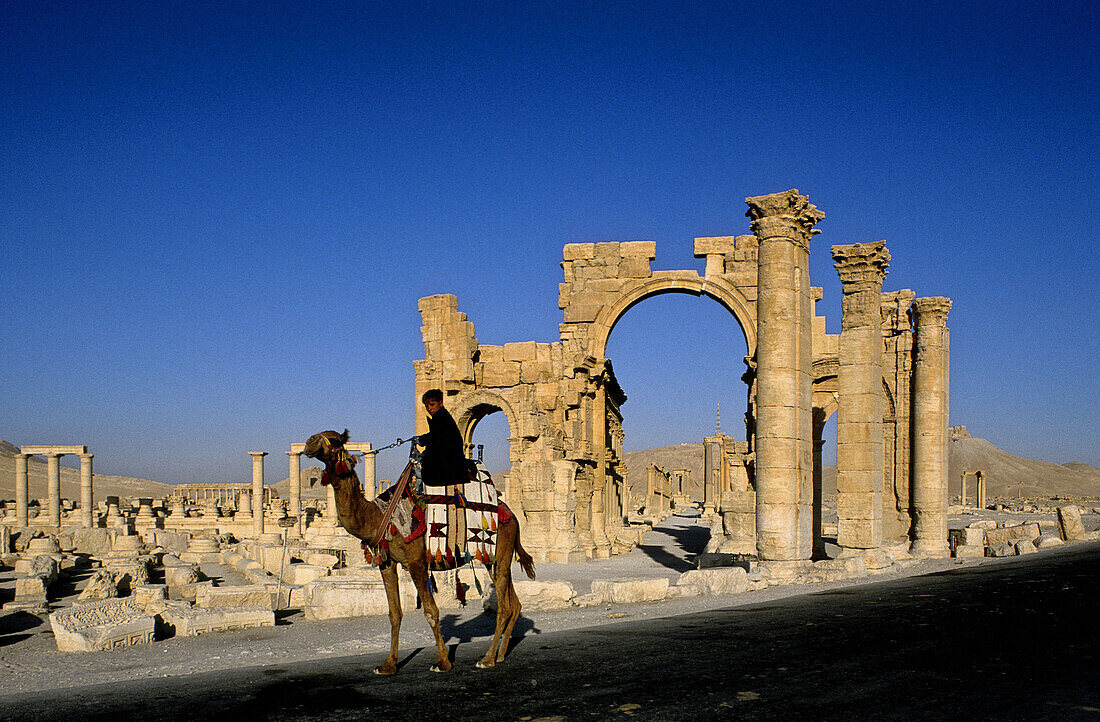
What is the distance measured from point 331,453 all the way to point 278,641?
4.44 m

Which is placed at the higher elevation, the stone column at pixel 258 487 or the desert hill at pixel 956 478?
the stone column at pixel 258 487

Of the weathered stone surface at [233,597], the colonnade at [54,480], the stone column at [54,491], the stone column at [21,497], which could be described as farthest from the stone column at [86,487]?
the weathered stone surface at [233,597]

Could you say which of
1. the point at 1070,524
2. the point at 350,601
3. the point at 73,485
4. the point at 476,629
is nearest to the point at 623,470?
the point at 1070,524

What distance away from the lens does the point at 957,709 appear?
4750mm

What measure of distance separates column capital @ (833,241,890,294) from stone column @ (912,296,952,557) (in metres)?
3.31

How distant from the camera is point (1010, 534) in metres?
20.8

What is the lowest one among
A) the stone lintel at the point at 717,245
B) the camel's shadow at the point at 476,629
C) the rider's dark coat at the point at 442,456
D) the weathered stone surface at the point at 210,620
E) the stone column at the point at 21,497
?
the stone column at the point at 21,497

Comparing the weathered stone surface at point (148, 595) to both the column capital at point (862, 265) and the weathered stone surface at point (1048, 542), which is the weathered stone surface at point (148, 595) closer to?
the column capital at point (862, 265)

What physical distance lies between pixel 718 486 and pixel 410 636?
32299 millimetres

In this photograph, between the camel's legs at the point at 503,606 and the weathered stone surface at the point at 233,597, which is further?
the weathered stone surface at the point at 233,597

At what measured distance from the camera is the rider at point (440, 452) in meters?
7.12

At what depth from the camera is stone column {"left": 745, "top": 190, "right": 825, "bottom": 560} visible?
1345 centimetres

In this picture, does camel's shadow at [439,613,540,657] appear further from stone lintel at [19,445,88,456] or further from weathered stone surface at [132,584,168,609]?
stone lintel at [19,445,88,456]

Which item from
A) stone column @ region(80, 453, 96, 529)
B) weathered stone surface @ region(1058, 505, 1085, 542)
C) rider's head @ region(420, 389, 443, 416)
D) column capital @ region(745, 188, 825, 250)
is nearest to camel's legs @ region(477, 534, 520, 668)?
rider's head @ region(420, 389, 443, 416)
